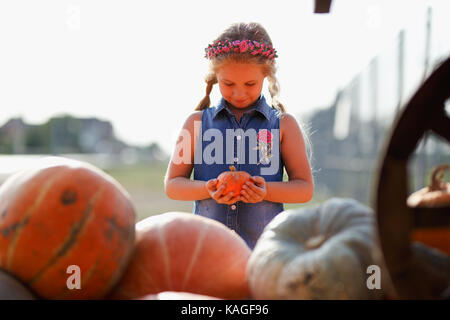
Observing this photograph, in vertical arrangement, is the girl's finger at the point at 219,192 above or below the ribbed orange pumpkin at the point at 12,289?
below

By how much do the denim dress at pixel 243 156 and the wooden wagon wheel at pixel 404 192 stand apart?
5.29 ft

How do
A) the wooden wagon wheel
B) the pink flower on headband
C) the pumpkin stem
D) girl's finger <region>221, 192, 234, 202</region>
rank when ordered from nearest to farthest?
1. the wooden wagon wheel
2. the pumpkin stem
3. girl's finger <region>221, 192, 234, 202</region>
4. the pink flower on headband

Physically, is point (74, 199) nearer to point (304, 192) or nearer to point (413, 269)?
point (413, 269)

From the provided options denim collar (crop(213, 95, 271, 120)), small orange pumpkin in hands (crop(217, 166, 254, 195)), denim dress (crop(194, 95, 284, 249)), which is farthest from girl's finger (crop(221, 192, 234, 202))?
denim collar (crop(213, 95, 271, 120))

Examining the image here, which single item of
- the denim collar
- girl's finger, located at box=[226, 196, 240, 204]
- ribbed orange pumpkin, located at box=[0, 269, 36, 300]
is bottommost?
girl's finger, located at box=[226, 196, 240, 204]

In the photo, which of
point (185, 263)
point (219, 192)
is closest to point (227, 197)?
point (219, 192)

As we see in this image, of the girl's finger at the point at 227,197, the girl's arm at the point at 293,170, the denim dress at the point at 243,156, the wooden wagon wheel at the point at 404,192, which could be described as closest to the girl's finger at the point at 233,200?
the girl's finger at the point at 227,197

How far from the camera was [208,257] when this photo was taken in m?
1.17

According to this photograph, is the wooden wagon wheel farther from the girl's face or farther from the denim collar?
the denim collar

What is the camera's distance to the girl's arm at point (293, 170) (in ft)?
7.23

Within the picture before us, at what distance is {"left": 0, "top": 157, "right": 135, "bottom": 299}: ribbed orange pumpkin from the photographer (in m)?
1.02

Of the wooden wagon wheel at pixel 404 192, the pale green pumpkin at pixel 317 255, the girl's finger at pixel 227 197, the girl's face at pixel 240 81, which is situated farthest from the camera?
the girl's face at pixel 240 81

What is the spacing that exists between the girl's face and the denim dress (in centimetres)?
20

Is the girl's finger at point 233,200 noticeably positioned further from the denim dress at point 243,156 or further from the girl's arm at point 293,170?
the denim dress at point 243,156
